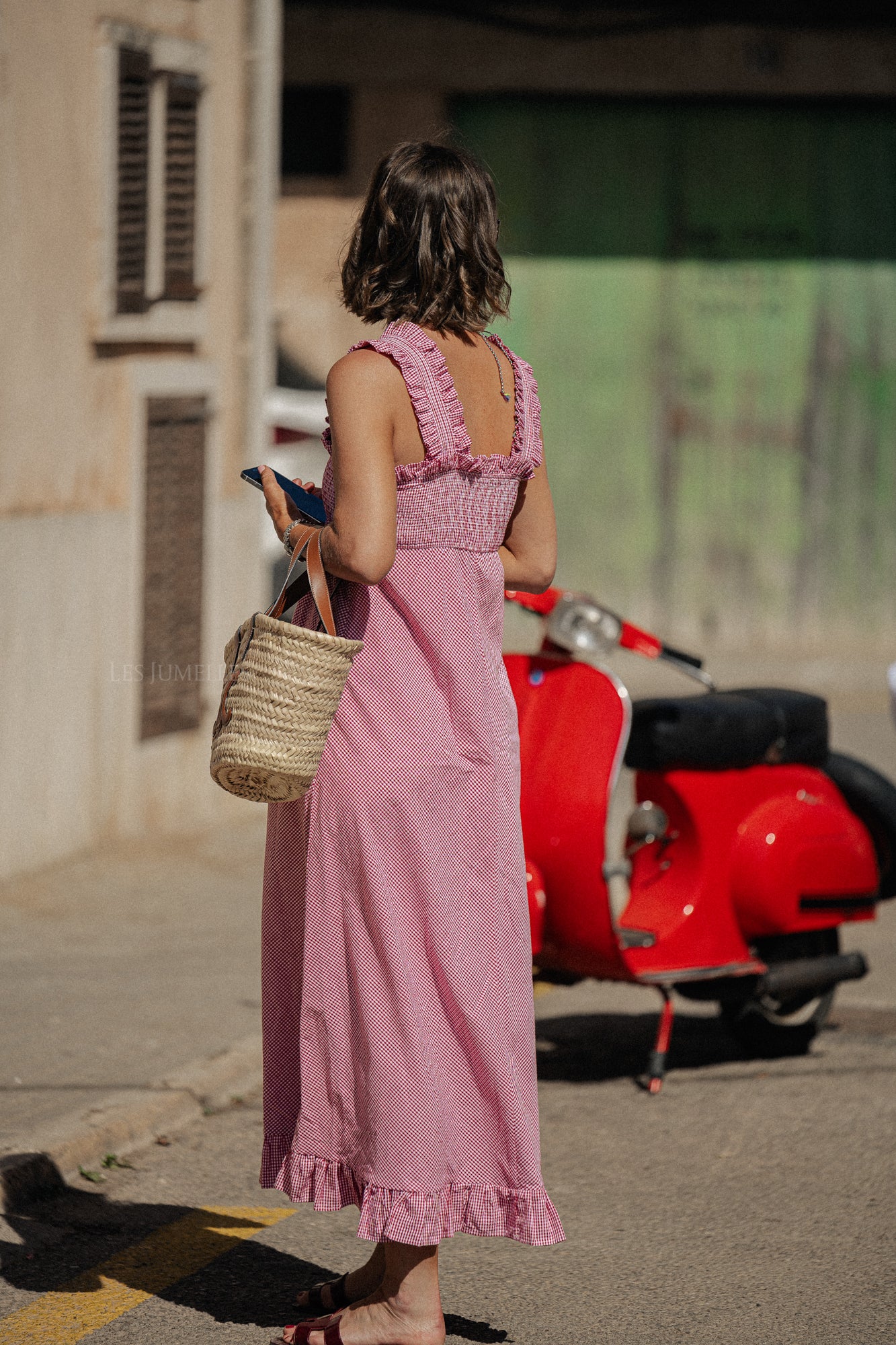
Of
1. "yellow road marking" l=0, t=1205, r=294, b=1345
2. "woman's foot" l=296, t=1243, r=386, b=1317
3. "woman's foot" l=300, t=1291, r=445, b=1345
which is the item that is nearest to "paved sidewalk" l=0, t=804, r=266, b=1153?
"yellow road marking" l=0, t=1205, r=294, b=1345

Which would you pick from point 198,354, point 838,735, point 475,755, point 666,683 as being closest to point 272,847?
point 475,755

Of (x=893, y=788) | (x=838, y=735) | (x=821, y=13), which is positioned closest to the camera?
(x=893, y=788)

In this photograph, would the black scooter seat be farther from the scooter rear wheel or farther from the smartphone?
the smartphone

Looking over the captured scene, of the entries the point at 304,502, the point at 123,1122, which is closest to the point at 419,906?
the point at 304,502

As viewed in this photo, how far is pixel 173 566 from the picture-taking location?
8.15m

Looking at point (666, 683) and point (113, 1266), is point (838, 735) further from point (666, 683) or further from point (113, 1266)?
point (113, 1266)

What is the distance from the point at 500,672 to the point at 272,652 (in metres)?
0.50

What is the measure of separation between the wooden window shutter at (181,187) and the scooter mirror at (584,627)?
344 cm

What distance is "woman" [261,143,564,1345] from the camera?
11.1 feet

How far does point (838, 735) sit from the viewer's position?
10516 mm

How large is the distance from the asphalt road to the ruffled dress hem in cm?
37

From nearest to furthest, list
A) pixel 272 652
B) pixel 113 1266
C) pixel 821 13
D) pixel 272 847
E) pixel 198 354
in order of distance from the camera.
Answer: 1. pixel 272 652
2. pixel 272 847
3. pixel 113 1266
4. pixel 198 354
5. pixel 821 13

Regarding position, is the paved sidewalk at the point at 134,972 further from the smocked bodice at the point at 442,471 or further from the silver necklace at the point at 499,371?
the silver necklace at the point at 499,371

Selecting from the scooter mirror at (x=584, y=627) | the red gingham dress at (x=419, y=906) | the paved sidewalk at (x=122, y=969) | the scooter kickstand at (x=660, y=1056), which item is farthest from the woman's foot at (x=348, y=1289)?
the scooter mirror at (x=584, y=627)
